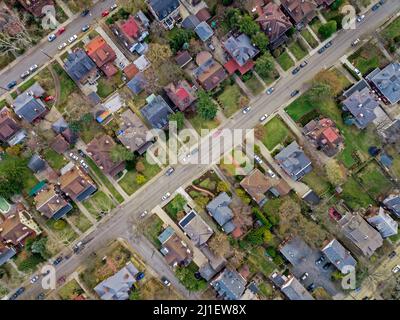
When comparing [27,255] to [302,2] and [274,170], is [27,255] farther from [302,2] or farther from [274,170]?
[302,2]

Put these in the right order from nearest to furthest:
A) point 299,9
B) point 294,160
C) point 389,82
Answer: point 294,160 < point 389,82 < point 299,9

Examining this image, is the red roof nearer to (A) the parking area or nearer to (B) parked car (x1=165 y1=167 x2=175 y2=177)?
(B) parked car (x1=165 y1=167 x2=175 y2=177)

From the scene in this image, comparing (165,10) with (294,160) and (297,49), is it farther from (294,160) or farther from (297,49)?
(294,160)

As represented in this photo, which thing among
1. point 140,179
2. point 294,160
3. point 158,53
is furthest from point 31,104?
point 294,160

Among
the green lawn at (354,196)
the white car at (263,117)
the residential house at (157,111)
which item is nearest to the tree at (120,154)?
the residential house at (157,111)

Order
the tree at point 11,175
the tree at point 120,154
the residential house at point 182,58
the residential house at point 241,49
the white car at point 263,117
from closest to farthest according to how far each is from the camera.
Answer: the tree at point 120,154 → the residential house at point 241,49 → the tree at point 11,175 → the residential house at point 182,58 → the white car at point 263,117

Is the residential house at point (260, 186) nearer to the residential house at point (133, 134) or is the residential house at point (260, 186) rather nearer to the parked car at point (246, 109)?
the parked car at point (246, 109)

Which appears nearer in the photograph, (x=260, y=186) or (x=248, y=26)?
(x=248, y=26)
